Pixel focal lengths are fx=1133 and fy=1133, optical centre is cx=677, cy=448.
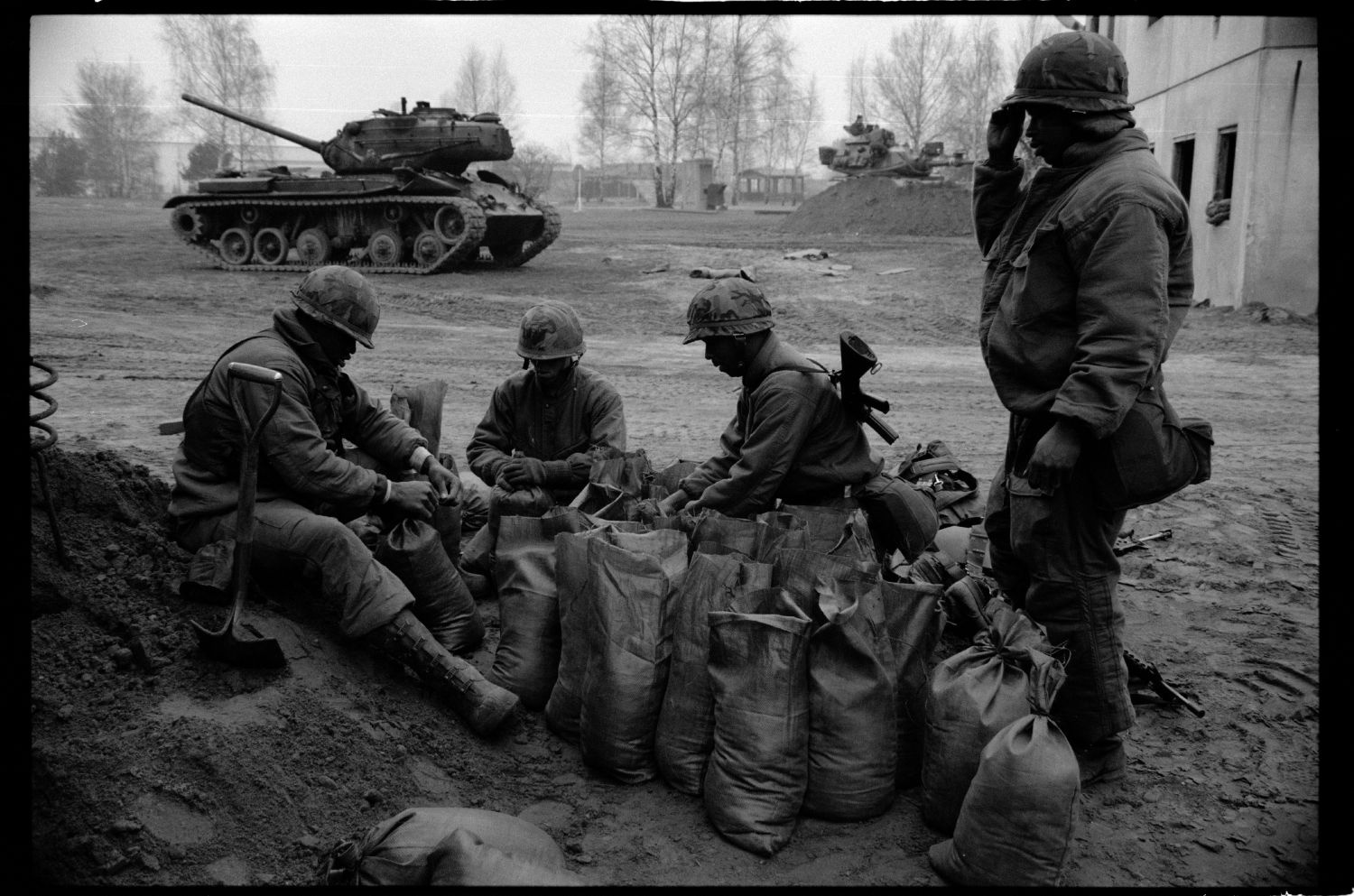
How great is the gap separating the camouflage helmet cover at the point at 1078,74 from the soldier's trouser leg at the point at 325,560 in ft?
8.45

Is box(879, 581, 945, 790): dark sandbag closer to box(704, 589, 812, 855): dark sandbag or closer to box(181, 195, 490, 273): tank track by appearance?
box(704, 589, 812, 855): dark sandbag

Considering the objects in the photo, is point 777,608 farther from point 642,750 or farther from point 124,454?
point 124,454

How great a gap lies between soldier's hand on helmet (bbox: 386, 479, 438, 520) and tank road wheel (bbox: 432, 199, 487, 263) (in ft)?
41.9

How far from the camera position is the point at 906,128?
5028cm

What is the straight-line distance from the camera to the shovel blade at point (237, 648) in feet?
11.3

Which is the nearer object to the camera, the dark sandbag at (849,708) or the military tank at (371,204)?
the dark sandbag at (849,708)

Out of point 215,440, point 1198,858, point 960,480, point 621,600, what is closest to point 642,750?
point 621,600

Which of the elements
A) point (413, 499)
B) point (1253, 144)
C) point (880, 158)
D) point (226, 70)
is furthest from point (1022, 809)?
point (880, 158)

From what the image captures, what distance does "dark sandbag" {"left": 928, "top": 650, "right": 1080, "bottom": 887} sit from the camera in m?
2.77

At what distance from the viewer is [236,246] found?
1769cm

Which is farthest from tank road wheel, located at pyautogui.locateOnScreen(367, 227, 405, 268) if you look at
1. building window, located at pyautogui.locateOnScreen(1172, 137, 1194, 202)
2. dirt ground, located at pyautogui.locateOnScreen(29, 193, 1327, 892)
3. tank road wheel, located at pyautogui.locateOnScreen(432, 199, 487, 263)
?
building window, located at pyautogui.locateOnScreen(1172, 137, 1194, 202)

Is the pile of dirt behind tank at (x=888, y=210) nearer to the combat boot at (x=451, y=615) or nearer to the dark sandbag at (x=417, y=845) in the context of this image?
the combat boot at (x=451, y=615)

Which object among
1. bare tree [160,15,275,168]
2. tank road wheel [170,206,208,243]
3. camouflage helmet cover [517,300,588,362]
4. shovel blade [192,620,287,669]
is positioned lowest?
shovel blade [192,620,287,669]

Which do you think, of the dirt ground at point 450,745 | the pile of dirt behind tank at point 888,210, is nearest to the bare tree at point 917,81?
the pile of dirt behind tank at point 888,210
